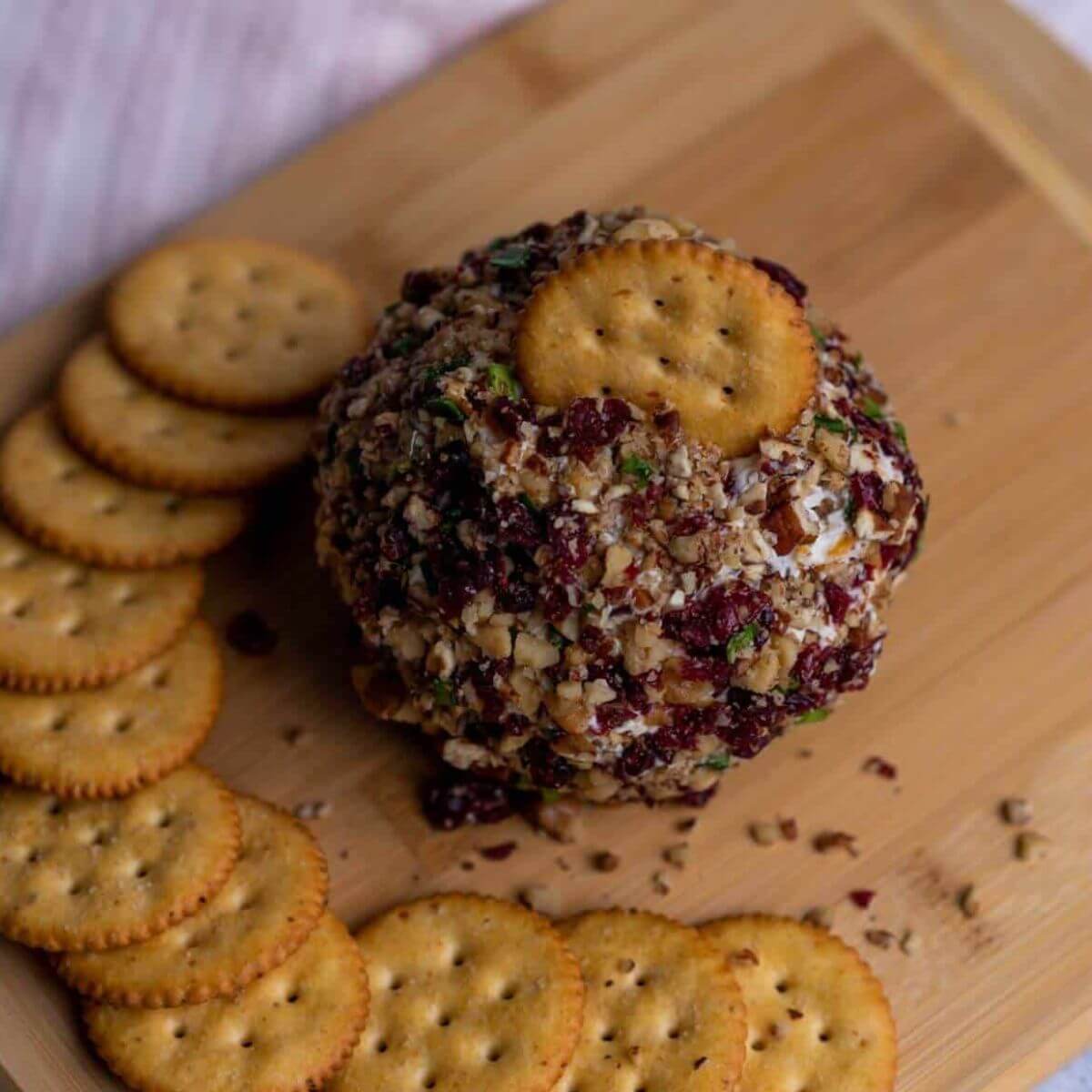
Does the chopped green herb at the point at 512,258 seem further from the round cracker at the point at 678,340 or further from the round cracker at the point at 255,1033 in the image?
the round cracker at the point at 255,1033

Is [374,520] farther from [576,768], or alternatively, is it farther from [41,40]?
[41,40]

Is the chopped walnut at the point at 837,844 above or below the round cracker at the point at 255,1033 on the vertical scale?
above

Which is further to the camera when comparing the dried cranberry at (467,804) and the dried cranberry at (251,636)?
the dried cranberry at (251,636)

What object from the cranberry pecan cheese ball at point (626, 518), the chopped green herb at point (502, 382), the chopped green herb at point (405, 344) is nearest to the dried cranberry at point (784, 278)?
the cranberry pecan cheese ball at point (626, 518)

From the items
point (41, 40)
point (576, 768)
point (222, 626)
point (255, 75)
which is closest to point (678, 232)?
point (576, 768)

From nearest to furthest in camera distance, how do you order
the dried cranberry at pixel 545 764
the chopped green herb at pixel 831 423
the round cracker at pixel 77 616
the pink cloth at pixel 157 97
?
the chopped green herb at pixel 831 423 < the dried cranberry at pixel 545 764 < the round cracker at pixel 77 616 < the pink cloth at pixel 157 97

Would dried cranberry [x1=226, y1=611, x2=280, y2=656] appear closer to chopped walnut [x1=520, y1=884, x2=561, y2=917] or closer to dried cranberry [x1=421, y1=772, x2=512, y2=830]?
dried cranberry [x1=421, y1=772, x2=512, y2=830]
